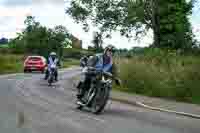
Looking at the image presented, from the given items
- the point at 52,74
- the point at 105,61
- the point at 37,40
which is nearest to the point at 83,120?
the point at 105,61

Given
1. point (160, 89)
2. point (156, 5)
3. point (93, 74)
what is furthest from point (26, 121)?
point (156, 5)

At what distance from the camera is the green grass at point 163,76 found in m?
21.5

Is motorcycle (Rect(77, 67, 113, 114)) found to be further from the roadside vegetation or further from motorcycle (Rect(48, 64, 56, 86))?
motorcycle (Rect(48, 64, 56, 86))

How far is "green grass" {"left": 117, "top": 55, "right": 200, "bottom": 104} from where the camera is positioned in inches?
848

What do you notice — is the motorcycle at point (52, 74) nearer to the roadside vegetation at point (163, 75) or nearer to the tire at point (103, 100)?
the roadside vegetation at point (163, 75)

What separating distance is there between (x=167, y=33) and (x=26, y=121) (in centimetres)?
3949

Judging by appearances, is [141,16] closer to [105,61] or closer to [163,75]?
[163,75]

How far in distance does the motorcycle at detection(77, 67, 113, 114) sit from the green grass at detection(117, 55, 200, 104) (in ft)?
16.6

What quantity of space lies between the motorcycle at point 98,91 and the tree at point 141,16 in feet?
101

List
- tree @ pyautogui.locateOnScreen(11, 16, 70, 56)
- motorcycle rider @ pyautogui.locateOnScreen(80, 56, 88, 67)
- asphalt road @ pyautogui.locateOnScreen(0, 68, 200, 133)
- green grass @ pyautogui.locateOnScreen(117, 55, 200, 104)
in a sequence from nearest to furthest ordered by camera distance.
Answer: asphalt road @ pyautogui.locateOnScreen(0, 68, 200, 133), motorcycle rider @ pyautogui.locateOnScreen(80, 56, 88, 67), green grass @ pyautogui.locateOnScreen(117, 55, 200, 104), tree @ pyautogui.locateOnScreen(11, 16, 70, 56)

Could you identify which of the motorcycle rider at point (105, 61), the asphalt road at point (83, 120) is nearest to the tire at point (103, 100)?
the asphalt road at point (83, 120)

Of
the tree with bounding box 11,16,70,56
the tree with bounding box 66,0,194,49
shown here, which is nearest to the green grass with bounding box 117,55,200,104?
the tree with bounding box 66,0,194,49

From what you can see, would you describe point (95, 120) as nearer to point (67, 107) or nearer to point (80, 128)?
point (80, 128)

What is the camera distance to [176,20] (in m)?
49.4
